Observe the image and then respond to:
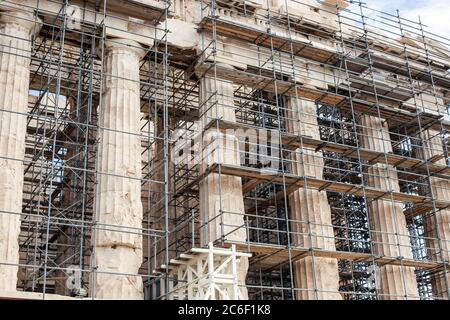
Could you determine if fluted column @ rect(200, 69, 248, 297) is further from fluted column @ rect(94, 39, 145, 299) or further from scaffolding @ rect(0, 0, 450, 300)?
fluted column @ rect(94, 39, 145, 299)

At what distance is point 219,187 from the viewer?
22.8 meters

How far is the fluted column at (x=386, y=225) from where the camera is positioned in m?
26.2

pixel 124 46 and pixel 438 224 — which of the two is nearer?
pixel 124 46

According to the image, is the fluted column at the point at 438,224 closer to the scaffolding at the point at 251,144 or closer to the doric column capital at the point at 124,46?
the scaffolding at the point at 251,144

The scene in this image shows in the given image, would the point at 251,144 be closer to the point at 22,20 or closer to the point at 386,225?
the point at 386,225

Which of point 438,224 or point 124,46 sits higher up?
point 124,46

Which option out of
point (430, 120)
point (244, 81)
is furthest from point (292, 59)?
point (430, 120)

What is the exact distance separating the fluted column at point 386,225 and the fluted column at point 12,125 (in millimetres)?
13395

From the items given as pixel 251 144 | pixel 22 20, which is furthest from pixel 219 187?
pixel 22 20

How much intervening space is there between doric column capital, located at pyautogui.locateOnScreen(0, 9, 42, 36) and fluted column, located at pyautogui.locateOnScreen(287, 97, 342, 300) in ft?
33.6

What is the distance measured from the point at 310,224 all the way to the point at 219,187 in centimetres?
Answer: 413

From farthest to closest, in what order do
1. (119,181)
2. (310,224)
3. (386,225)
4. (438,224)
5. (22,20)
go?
1. (438,224)
2. (386,225)
3. (310,224)
4. (22,20)
5. (119,181)

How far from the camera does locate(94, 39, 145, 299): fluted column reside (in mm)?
20266

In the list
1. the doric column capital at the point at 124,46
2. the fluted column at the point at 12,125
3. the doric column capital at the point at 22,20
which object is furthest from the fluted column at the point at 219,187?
the doric column capital at the point at 22,20
